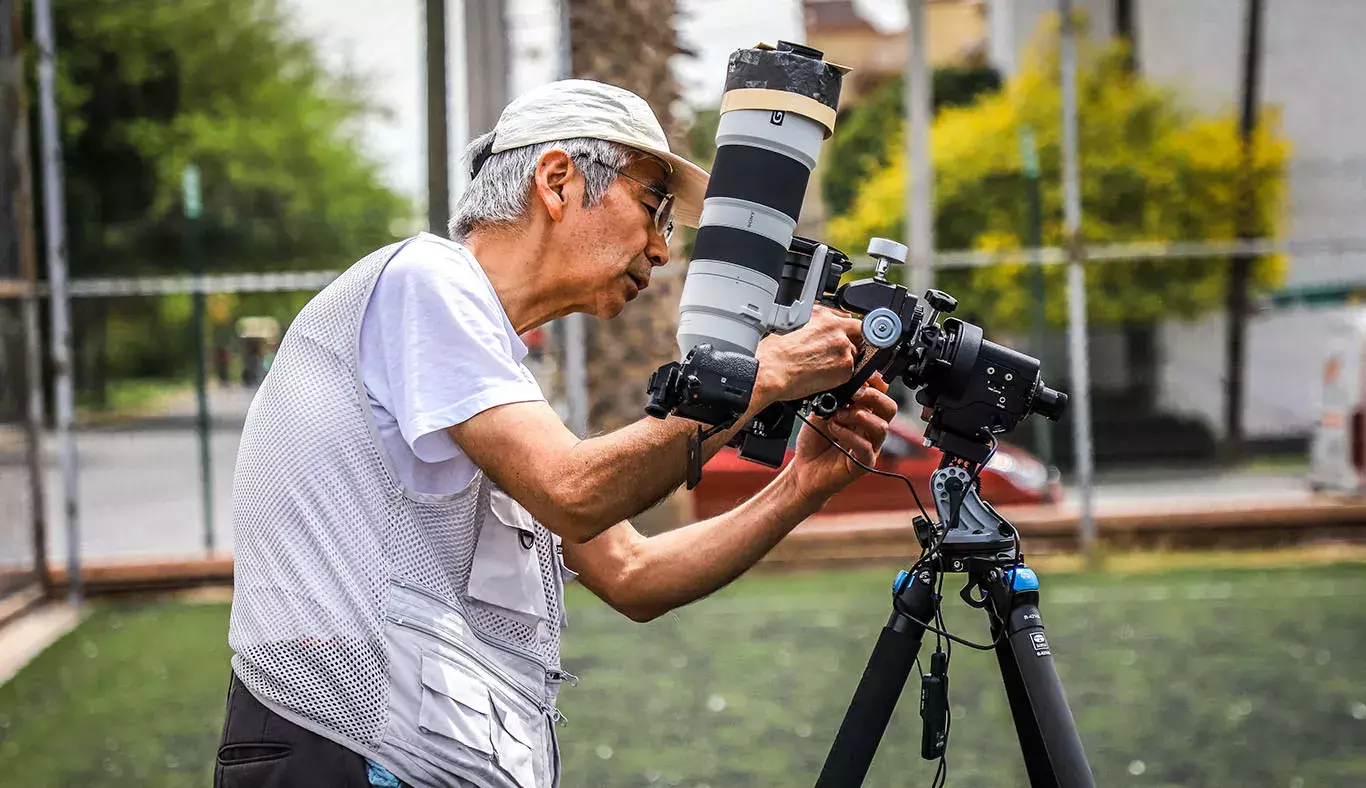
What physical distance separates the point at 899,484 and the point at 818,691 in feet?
12.2

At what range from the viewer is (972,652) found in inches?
266

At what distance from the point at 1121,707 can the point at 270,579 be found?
437 centimetres

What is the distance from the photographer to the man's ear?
7.39 feet

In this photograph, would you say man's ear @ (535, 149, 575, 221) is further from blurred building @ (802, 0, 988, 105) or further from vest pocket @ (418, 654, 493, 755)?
blurred building @ (802, 0, 988, 105)

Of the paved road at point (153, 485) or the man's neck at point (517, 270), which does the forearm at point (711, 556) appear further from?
the paved road at point (153, 485)

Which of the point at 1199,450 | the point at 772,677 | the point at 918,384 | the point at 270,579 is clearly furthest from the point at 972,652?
the point at 1199,450

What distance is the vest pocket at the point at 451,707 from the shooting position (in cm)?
203

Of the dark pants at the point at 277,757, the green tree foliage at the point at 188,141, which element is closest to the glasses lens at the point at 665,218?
the dark pants at the point at 277,757

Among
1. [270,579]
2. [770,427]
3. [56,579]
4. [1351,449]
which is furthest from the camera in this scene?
[1351,449]

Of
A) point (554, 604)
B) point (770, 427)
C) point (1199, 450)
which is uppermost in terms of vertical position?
point (770, 427)

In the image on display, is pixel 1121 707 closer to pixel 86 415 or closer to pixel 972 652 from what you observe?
pixel 972 652

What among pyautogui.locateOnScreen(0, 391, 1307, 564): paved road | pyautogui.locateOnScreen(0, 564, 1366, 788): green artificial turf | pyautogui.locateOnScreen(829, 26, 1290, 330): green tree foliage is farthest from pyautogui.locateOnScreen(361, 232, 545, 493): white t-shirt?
pyautogui.locateOnScreen(829, 26, 1290, 330): green tree foliage

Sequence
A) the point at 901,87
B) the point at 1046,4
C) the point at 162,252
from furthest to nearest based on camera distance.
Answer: the point at 162,252
the point at 1046,4
the point at 901,87

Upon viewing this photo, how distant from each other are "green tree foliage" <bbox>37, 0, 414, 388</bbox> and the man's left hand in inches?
808
